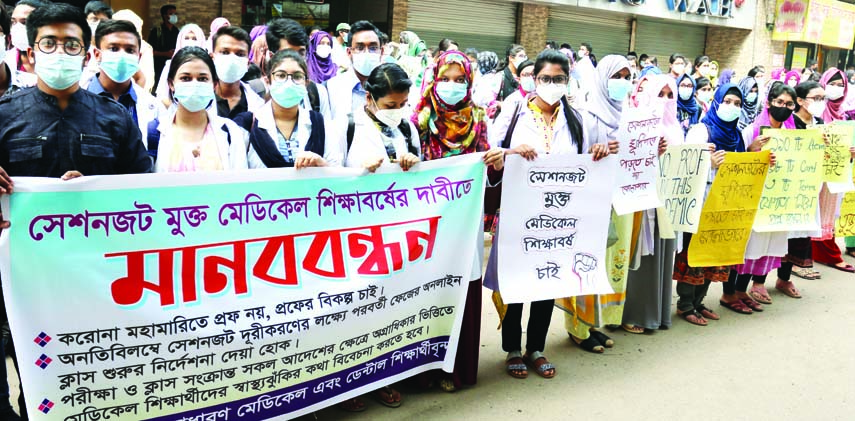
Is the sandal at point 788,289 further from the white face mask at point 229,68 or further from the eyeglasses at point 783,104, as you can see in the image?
the white face mask at point 229,68

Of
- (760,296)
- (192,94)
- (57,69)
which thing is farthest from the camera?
(760,296)

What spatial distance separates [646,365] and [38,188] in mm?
3376

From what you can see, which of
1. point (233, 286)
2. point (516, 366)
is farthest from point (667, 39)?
point (233, 286)

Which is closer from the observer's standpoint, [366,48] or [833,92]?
[366,48]

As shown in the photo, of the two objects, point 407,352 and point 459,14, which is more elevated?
point 459,14

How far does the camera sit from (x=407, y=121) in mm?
3562

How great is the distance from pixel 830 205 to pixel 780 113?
4.66 feet

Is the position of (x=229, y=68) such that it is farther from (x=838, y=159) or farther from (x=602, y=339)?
(x=838, y=159)

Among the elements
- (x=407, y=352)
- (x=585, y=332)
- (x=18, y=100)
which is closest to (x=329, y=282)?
(x=407, y=352)

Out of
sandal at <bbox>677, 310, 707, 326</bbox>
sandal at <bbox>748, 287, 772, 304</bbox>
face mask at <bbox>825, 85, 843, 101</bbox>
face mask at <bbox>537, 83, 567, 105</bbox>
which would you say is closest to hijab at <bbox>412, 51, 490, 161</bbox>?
face mask at <bbox>537, 83, 567, 105</bbox>

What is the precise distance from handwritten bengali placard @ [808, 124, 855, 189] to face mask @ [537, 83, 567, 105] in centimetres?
326

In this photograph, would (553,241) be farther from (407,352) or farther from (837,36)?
(837,36)

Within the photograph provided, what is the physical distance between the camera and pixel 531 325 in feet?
13.5

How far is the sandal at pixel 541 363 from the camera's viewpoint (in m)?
4.05
